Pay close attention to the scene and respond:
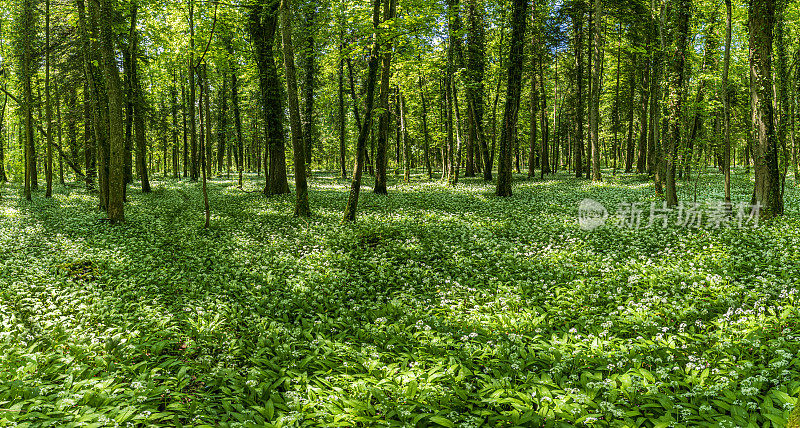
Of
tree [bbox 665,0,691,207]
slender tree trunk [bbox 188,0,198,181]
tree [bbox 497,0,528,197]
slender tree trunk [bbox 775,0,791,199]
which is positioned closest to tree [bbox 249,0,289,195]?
slender tree trunk [bbox 188,0,198,181]

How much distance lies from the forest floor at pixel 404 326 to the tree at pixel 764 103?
4.04 feet

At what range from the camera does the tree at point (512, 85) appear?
17469mm

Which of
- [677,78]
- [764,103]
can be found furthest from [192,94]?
[764,103]

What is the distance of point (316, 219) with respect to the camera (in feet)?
46.4

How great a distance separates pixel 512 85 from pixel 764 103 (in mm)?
9478

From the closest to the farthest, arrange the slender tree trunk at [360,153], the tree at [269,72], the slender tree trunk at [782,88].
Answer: the slender tree trunk at [782,88] → the slender tree trunk at [360,153] → the tree at [269,72]

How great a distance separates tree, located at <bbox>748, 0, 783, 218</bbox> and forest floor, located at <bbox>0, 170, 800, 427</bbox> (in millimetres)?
1231

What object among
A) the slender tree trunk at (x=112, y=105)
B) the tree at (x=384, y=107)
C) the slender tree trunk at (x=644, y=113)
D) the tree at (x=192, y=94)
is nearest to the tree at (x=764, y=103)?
the tree at (x=384, y=107)

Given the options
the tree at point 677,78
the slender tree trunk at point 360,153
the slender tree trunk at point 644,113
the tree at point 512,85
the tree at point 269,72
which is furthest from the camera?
the slender tree trunk at point 644,113

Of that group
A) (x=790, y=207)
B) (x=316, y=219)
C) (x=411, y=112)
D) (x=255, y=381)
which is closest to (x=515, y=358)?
(x=255, y=381)

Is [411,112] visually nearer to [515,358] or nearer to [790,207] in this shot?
[790,207]

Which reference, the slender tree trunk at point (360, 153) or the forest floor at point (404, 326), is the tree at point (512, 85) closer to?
the forest floor at point (404, 326)

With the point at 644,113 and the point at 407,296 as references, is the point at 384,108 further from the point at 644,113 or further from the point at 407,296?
the point at 644,113

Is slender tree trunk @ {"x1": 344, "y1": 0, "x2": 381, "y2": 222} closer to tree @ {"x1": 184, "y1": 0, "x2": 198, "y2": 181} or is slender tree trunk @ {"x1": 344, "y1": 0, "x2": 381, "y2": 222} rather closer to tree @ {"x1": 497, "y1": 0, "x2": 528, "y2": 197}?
tree @ {"x1": 184, "y1": 0, "x2": 198, "y2": 181}
